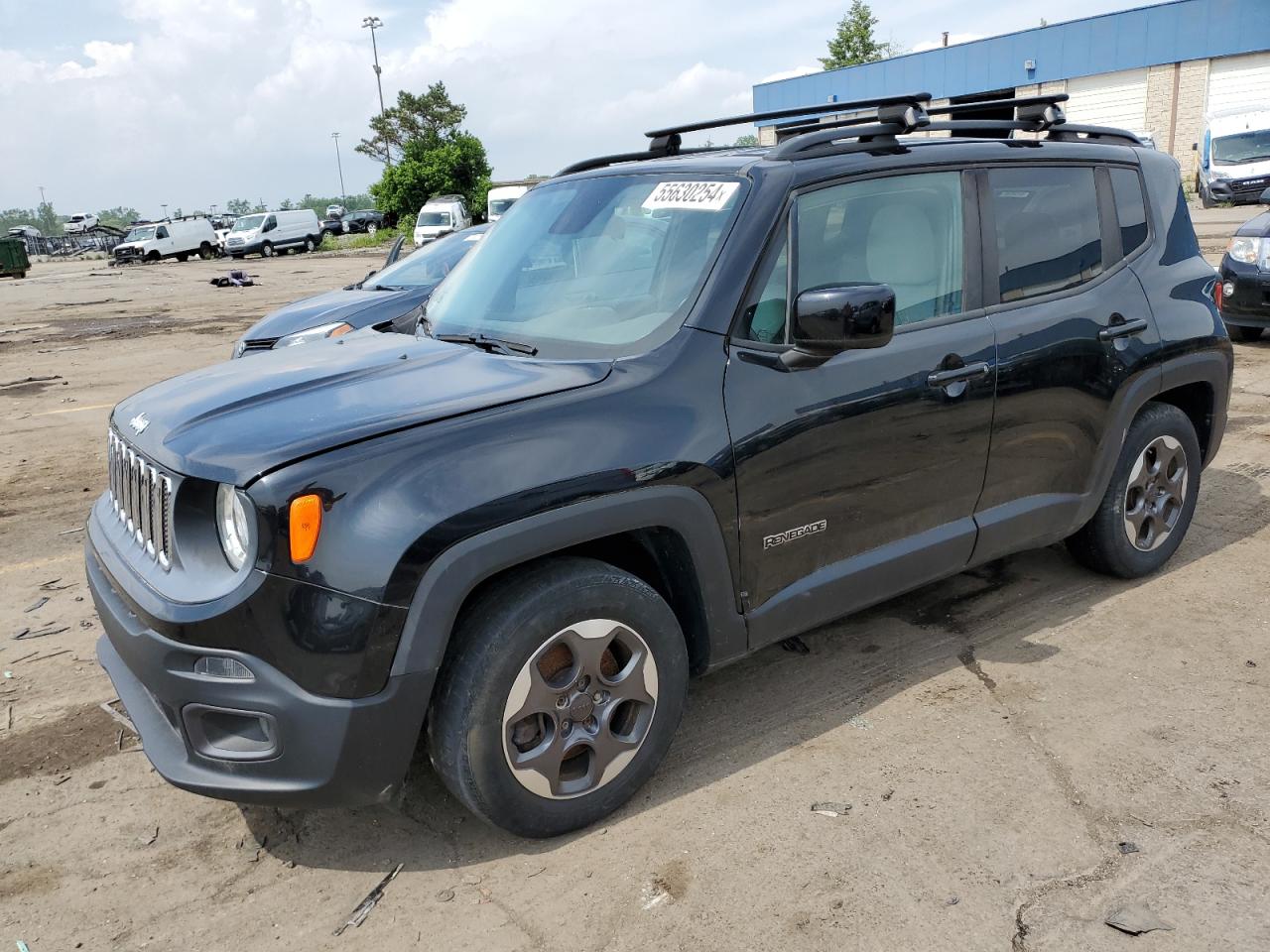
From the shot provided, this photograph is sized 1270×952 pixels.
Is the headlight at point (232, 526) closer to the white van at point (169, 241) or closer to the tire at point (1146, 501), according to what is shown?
the tire at point (1146, 501)

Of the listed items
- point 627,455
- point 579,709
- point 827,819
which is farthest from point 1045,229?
point 579,709

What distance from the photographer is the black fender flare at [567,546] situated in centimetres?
248

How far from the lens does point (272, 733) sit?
2.46 metres

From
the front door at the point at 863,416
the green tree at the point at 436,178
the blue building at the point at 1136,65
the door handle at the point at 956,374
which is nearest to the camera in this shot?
the front door at the point at 863,416

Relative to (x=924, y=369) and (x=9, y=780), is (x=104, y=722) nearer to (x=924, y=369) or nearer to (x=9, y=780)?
(x=9, y=780)

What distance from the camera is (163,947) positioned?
99.2 inches

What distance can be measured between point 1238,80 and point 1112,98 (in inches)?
192

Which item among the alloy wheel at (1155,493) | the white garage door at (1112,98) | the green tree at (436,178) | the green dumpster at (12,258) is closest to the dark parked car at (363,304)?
the alloy wheel at (1155,493)

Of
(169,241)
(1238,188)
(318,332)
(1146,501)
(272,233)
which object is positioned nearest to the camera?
(1146,501)

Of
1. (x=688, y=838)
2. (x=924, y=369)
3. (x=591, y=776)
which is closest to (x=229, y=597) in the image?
(x=591, y=776)

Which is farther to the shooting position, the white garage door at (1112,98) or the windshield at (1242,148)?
the white garage door at (1112,98)

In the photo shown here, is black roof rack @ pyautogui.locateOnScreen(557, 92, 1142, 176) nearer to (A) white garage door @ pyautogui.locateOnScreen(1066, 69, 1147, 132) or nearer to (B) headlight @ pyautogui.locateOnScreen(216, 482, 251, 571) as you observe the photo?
(B) headlight @ pyautogui.locateOnScreen(216, 482, 251, 571)

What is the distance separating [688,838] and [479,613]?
0.88 metres

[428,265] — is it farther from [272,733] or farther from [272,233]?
[272,233]
